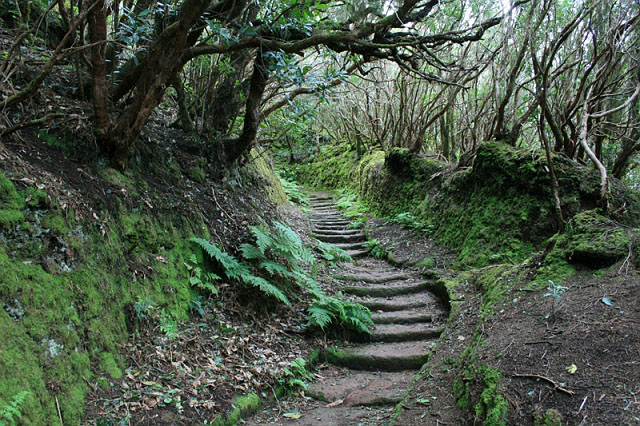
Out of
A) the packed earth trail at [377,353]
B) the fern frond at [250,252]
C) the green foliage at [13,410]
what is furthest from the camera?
the fern frond at [250,252]

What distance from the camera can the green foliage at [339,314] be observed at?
5.32 m

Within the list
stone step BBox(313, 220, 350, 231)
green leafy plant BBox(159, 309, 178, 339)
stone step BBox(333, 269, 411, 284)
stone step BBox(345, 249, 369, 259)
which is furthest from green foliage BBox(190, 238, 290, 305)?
stone step BBox(313, 220, 350, 231)

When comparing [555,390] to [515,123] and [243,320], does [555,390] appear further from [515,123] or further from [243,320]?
[515,123]

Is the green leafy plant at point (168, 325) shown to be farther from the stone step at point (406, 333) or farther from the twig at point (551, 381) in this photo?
the twig at point (551, 381)

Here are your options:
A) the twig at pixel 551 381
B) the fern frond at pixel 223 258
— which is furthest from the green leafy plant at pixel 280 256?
the twig at pixel 551 381

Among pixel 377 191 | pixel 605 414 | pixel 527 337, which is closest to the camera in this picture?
pixel 605 414

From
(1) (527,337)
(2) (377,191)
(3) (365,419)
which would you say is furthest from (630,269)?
(2) (377,191)

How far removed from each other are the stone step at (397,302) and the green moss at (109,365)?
4065 mm

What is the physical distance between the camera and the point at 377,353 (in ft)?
17.0

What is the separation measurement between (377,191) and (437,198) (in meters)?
3.59

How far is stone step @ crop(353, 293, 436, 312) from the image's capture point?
6402 mm

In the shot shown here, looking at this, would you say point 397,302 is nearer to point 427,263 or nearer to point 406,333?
point 406,333

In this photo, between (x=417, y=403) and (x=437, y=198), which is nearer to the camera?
(x=417, y=403)

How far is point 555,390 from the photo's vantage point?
271cm
